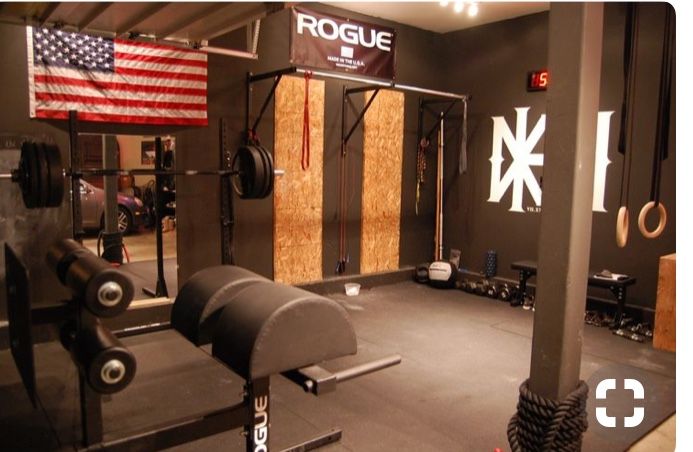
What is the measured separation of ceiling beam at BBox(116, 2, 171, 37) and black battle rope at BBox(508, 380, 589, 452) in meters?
1.93

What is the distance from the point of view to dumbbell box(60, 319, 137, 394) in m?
1.67

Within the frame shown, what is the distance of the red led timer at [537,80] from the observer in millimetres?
5605

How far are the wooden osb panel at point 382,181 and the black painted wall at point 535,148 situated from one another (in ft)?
2.46

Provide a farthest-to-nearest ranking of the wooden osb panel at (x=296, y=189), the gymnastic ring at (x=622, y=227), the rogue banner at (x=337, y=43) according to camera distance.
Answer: the wooden osb panel at (x=296, y=189) → the rogue banner at (x=337, y=43) → the gymnastic ring at (x=622, y=227)

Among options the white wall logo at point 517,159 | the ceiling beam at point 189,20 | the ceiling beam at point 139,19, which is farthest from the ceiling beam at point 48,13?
the white wall logo at point 517,159

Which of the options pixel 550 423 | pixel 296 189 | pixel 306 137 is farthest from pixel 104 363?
pixel 296 189

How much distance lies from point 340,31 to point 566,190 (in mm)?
4081

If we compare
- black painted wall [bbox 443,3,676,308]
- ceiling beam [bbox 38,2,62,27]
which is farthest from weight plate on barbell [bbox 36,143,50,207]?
black painted wall [bbox 443,3,676,308]

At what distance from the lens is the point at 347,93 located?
5.73 metres

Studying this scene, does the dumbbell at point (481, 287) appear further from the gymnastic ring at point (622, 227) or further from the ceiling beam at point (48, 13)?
the ceiling beam at point (48, 13)

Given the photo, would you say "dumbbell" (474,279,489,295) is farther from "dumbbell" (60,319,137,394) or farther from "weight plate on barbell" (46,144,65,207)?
"dumbbell" (60,319,137,394)

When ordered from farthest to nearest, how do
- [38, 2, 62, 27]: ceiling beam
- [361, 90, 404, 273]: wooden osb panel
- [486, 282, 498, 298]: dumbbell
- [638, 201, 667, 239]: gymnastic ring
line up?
[361, 90, 404, 273]: wooden osb panel → [486, 282, 498, 298]: dumbbell → [638, 201, 667, 239]: gymnastic ring → [38, 2, 62, 27]: ceiling beam
